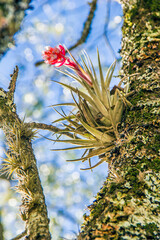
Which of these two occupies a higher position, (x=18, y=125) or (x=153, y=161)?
(x=18, y=125)

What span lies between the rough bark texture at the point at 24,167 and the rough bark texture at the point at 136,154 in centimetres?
23

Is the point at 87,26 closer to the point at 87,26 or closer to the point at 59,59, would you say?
the point at 87,26

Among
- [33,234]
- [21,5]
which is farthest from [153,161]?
[21,5]

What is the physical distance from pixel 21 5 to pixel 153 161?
890 millimetres

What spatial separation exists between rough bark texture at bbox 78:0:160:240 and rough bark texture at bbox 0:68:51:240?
0.77 ft

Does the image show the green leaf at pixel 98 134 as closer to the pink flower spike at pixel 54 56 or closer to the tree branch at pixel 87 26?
the pink flower spike at pixel 54 56

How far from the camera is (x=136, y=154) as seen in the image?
109 cm

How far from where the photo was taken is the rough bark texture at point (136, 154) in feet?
2.68

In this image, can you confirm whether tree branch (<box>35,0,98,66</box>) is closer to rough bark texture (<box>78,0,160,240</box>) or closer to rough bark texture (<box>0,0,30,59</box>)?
rough bark texture (<box>78,0,160,240</box>)

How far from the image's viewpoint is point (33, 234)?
96cm

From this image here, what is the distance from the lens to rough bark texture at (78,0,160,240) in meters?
0.82

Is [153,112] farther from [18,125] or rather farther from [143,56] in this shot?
[18,125]

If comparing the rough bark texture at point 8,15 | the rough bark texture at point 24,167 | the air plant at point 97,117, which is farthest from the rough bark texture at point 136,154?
the rough bark texture at point 8,15

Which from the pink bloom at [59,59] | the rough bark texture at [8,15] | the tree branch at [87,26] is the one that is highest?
the tree branch at [87,26]
